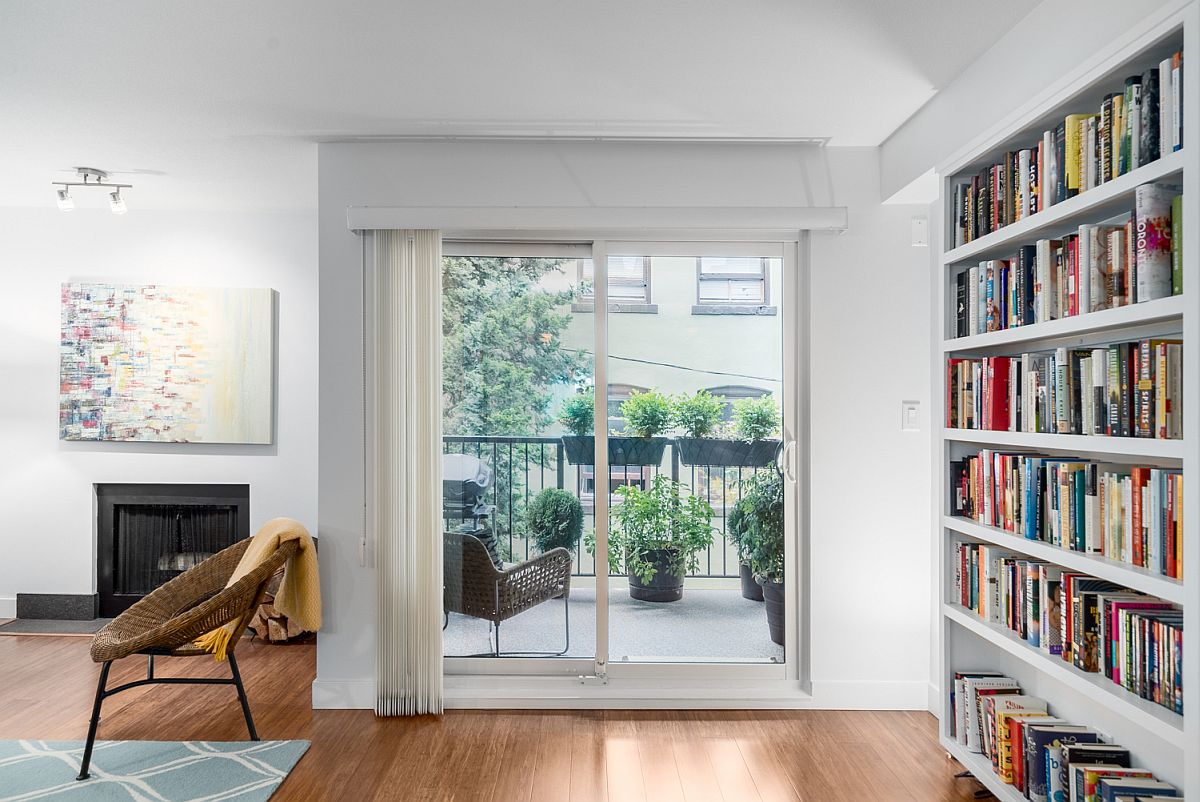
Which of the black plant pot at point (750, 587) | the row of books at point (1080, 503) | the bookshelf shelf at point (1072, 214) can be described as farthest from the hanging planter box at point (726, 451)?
the bookshelf shelf at point (1072, 214)

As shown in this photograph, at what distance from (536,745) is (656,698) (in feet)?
2.16

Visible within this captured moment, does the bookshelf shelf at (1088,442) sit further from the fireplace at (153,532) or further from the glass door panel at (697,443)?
the fireplace at (153,532)

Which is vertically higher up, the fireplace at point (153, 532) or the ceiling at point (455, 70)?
the ceiling at point (455, 70)

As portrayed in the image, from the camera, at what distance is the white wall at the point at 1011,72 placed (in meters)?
1.96

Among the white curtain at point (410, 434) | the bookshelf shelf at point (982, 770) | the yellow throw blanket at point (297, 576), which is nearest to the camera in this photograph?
the bookshelf shelf at point (982, 770)

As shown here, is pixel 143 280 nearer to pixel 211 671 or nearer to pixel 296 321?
pixel 296 321

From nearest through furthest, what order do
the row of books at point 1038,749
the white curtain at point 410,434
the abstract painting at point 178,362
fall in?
the row of books at point 1038,749, the white curtain at point 410,434, the abstract painting at point 178,362

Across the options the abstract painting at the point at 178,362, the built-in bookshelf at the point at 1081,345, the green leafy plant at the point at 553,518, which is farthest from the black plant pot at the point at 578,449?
the abstract painting at the point at 178,362

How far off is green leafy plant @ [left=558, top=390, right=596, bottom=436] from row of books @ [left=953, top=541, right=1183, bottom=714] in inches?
65.7

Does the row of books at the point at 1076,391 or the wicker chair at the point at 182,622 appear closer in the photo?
the row of books at the point at 1076,391

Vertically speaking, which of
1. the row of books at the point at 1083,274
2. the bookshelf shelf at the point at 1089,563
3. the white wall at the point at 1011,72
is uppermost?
the white wall at the point at 1011,72

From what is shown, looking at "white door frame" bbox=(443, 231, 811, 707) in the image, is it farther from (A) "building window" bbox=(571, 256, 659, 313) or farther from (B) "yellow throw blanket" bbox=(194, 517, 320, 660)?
(B) "yellow throw blanket" bbox=(194, 517, 320, 660)

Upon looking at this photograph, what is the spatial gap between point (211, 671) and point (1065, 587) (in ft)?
12.9

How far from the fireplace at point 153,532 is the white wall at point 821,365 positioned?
1.64 meters
